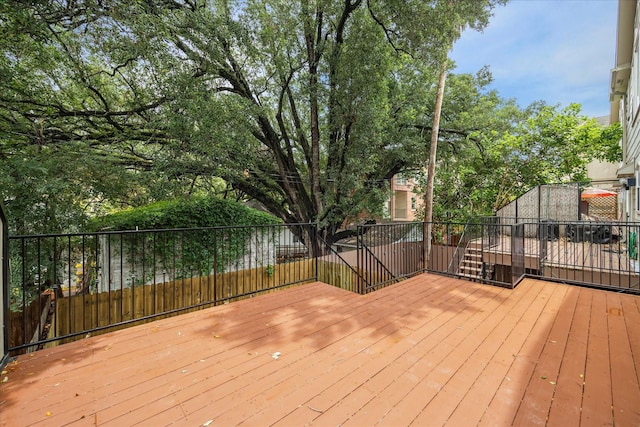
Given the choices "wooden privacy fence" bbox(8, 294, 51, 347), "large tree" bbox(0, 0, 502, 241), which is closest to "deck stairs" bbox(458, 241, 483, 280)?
"large tree" bbox(0, 0, 502, 241)

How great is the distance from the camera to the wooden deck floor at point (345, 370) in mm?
1682

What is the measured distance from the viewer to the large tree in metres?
5.02

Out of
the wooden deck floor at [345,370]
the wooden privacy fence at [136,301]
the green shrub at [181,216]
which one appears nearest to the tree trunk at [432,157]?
the wooden privacy fence at [136,301]

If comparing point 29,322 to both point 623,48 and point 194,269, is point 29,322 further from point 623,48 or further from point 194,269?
point 623,48

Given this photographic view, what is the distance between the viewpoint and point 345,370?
7.03 ft

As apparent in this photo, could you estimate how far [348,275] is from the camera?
25.8 feet

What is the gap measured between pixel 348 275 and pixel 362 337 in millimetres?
5235

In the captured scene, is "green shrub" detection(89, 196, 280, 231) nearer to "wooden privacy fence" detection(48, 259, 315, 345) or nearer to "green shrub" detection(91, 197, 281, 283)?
"green shrub" detection(91, 197, 281, 283)

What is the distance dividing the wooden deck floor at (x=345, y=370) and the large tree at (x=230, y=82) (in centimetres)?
476

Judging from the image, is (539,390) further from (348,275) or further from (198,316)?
(348,275)

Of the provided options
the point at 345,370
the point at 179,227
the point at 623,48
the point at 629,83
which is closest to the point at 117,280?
the point at 179,227

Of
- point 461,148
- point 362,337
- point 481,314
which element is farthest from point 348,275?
point 461,148

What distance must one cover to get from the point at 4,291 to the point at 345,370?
111 inches

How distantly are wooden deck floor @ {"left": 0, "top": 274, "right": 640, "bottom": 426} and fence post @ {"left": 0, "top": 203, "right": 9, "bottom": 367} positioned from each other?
15 centimetres
